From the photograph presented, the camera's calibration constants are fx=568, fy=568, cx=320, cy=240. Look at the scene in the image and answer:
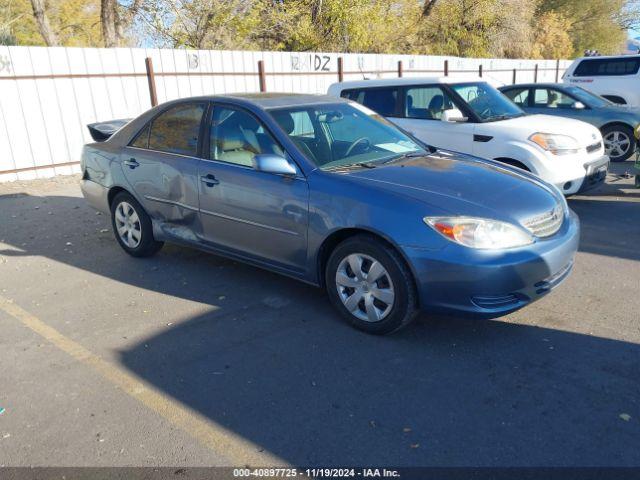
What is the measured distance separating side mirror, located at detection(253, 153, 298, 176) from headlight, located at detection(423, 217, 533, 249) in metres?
1.11

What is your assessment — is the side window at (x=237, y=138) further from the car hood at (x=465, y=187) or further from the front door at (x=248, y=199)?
the car hood at (x=465, y=187)

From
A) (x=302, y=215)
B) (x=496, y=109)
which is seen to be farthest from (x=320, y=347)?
(x=496, y=109)

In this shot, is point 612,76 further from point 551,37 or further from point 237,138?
point 551,37

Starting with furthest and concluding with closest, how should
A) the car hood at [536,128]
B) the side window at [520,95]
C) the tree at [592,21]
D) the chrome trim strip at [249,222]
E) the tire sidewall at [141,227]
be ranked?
the tree at [592,21] → the side window at [520,95] → the car hood at [536,128] → the tire sidewall at [141,227] → the chrome trim strip at [249,222]

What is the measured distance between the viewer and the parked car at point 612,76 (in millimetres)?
12656

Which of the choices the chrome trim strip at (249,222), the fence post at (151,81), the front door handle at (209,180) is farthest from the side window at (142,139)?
the fence post at (151,81)

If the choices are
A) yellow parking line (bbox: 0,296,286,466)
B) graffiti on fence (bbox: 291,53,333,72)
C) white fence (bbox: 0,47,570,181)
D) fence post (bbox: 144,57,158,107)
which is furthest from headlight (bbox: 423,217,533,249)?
graffiti on fence (bbox: 291,53,333,72)

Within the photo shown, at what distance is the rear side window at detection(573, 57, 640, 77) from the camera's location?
1277 centimetres

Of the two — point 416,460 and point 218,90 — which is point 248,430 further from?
point 218,90

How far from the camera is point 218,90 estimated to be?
12594 mm

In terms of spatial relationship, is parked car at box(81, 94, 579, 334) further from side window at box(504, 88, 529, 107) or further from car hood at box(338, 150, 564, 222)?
side window at box(504, 88, 529, 107)

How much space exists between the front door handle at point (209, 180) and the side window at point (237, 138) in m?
0.17

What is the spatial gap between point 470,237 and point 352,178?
942 millimetres

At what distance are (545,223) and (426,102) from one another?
162 inches
